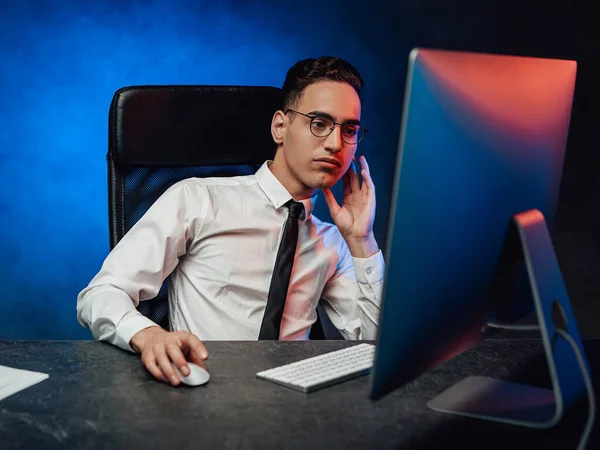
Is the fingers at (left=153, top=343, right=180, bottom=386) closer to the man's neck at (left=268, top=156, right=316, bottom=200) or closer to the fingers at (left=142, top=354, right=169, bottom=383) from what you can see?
the fingers at (left=142, top=354, right=169, bottom=383)

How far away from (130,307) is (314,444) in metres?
0.65

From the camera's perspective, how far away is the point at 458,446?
0.86m

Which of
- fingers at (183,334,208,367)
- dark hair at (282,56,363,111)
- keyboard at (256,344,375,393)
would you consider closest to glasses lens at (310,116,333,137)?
dark hair at (282,56,363,111)

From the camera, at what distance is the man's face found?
1.76 metres

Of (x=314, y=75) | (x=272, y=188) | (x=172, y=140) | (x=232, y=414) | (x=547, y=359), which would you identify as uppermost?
(x=314, y=75)

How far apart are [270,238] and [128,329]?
63cm

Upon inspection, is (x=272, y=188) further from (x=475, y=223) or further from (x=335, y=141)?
(x=475, y=223)

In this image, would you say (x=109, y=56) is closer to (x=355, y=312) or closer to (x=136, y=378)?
(x=355, y=312)

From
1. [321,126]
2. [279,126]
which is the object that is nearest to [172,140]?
[279,126]

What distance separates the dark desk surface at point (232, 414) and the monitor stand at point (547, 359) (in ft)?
0.08

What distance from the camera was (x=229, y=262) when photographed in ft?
5.79

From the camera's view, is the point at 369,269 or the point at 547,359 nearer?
the point at 547,359

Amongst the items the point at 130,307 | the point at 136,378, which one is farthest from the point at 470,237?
the point at 130,307

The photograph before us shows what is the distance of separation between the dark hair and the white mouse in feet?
3.11
